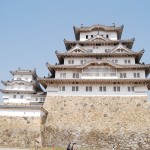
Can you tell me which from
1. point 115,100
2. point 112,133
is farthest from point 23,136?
point 115,100

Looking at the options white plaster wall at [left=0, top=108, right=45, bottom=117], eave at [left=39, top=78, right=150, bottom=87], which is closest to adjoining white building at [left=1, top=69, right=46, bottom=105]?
eave at [left=39, top=78, right=150, bottom=87]

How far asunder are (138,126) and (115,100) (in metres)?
5.14

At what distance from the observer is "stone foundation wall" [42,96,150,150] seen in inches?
1255

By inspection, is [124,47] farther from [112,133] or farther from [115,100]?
[112,133]

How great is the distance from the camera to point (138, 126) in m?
32.4

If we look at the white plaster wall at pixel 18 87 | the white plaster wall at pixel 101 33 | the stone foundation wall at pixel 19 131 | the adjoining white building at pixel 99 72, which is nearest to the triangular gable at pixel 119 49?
the adjoining white building at pixel 99 72

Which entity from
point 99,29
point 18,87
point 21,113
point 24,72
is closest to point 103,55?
point 99,29

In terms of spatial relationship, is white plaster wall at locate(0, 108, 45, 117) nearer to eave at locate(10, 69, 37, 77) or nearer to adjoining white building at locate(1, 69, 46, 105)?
adjoining white building at locate(1, 69, 46, 105)

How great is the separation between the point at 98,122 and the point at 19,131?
10.9 m

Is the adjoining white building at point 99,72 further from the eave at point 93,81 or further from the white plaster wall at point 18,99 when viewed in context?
the white plaster wall at point 18,99

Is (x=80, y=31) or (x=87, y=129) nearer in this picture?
(x=87, y=129)

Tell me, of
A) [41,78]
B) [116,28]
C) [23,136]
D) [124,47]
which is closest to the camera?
[23,136]

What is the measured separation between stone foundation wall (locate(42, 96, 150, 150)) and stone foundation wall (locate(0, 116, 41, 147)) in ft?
6.38

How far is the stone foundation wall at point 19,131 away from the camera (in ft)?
101
